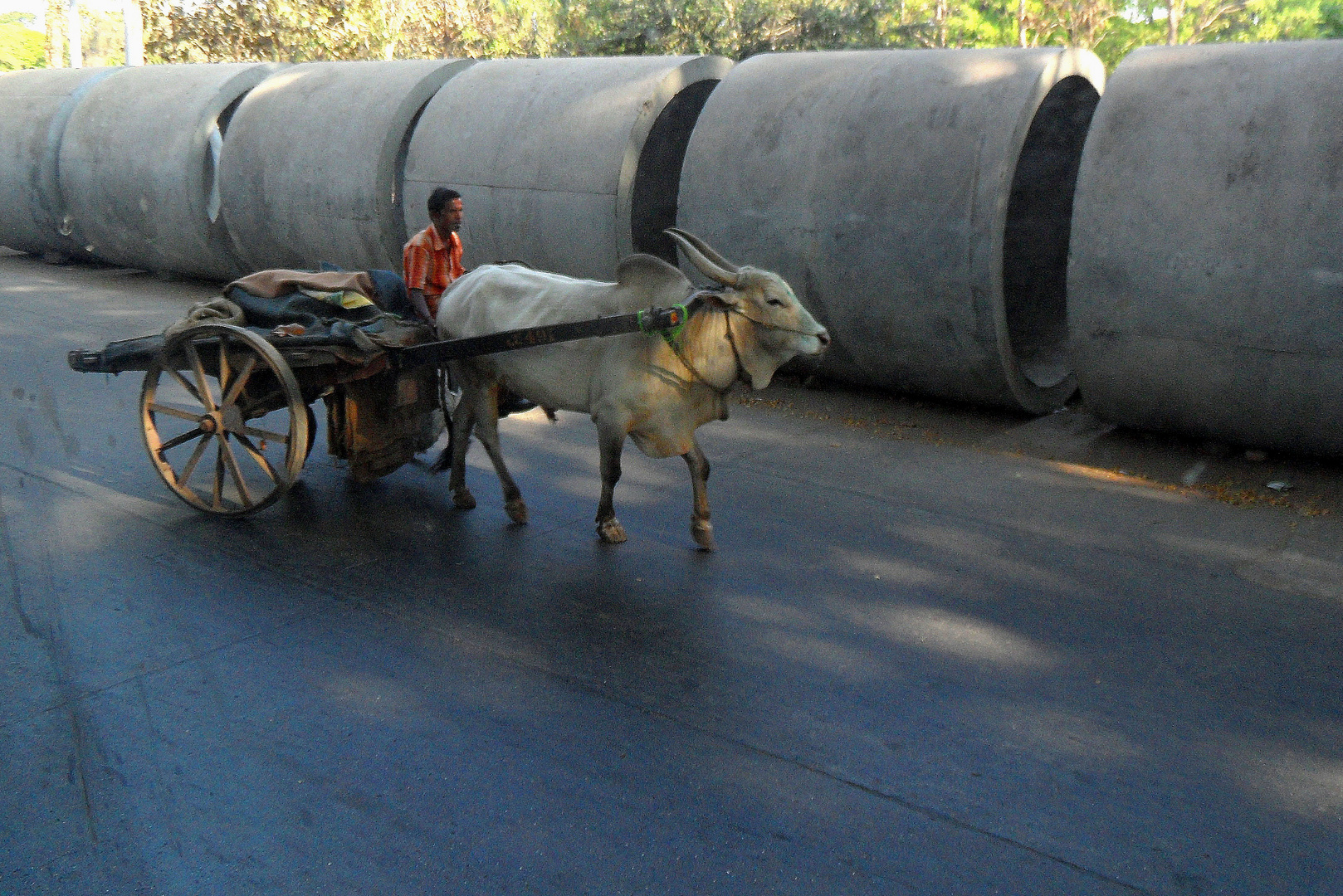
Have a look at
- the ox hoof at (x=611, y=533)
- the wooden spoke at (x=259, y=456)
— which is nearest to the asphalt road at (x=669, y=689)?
the ox hoof at (x=611, y=533)

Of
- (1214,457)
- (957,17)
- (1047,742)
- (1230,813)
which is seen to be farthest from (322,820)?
(957,17)

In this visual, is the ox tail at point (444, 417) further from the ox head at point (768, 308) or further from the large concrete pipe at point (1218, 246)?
the large concrete pipe at point (1218, 246)

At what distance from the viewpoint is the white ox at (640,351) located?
5.47m

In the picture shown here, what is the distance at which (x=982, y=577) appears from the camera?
19.2 feet

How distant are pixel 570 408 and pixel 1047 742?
2.95 metres

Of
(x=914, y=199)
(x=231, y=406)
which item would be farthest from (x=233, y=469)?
(x=914, y=199)

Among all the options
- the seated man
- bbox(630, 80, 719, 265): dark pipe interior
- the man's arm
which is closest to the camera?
the seated man

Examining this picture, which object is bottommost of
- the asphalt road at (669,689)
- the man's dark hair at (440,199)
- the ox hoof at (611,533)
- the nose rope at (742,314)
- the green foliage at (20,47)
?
the asphalt road at (669,689)

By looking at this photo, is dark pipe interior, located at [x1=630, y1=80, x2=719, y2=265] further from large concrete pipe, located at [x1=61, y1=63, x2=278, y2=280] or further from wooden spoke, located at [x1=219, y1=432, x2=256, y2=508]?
large concrete pipe, located at [x1=61, y1=63, x2=278, y2=280]

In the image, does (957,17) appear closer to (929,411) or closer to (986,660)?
(929,411)

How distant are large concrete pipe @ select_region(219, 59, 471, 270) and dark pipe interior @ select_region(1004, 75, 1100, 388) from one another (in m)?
6.21

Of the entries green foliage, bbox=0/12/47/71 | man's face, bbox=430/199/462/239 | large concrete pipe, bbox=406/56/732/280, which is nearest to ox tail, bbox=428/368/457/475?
man's face, bbox=430/199/462/239

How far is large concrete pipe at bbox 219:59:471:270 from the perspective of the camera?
1220 cm

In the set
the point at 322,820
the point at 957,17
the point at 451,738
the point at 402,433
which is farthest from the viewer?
the point at 957,17
